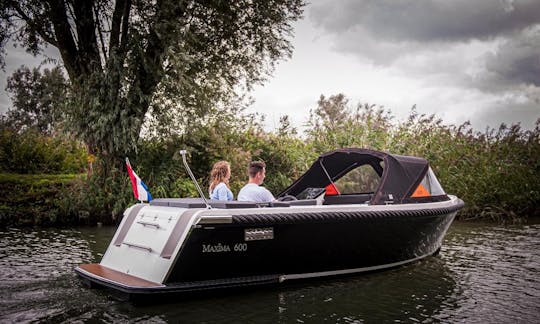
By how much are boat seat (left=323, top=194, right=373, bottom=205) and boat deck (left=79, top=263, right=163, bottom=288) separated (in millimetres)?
3740

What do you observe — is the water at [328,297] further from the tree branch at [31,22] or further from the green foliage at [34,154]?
the green foliage at [34,154]

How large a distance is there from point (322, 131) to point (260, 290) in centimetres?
1023

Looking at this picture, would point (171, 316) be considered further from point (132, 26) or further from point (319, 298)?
point (132, 26)

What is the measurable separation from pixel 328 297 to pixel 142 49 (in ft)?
29.0

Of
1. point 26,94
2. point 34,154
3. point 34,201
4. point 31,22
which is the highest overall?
point 26,94

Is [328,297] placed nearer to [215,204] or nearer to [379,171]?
[215,204]

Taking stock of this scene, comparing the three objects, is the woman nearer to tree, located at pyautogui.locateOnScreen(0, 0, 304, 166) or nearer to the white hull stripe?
the white hull stripe

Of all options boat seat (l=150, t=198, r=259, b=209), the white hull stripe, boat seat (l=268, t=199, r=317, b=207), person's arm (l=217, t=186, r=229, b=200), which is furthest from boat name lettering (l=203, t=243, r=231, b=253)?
person's arm (l=217, t=186, r=229, b=200)

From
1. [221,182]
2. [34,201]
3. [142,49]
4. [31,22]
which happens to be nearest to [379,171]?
[221,182]

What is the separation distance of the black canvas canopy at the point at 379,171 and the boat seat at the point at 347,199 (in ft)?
0.83

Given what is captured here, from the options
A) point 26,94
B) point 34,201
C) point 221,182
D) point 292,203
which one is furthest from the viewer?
point 26,94

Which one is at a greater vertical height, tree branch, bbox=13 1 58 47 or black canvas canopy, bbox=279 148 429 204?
tree branch, bbox=13 1 58 47

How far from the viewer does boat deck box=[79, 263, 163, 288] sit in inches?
198

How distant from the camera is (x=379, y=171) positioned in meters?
8.74
